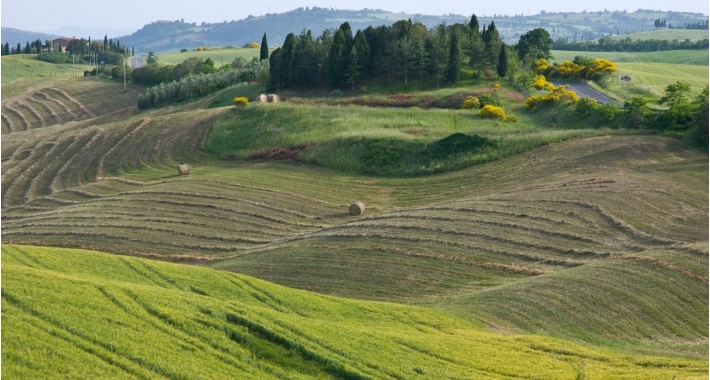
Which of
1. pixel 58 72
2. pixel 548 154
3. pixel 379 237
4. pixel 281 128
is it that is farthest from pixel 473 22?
pixel 58 72

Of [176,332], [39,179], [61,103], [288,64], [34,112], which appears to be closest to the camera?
[176,332]

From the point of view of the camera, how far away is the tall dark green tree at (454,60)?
3081 inches

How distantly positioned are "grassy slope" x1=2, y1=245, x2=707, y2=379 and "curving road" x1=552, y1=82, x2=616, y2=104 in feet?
173

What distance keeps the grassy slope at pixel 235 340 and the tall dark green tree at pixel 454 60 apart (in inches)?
2171

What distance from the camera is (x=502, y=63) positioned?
80.9 m

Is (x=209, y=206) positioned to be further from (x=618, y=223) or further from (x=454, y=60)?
(x=454, y=60)

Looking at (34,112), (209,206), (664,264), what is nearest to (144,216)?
(209,206)

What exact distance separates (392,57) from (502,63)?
11.2 m

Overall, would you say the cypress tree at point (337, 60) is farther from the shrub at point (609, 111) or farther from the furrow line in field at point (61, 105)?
the furrow line in field at point (61, 105)

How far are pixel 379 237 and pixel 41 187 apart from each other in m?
30.5

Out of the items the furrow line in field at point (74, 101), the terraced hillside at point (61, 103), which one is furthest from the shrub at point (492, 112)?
the furrow line in field at point (74, 101)

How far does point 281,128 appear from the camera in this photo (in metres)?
66.1

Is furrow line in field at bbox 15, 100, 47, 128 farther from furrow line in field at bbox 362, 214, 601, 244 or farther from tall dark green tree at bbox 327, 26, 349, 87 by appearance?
furrow line in field at bbox 362, 214, 601, 244

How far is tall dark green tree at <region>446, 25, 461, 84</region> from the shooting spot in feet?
257
